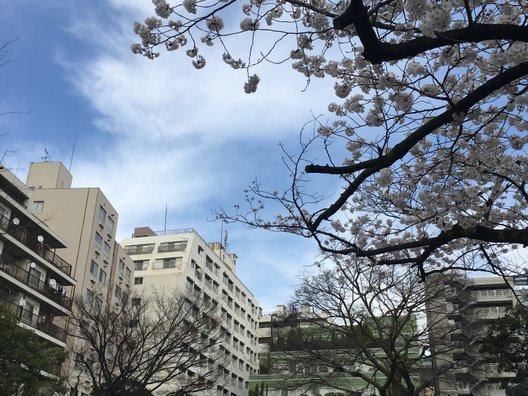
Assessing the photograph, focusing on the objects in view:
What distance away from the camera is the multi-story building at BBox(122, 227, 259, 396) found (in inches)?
1769

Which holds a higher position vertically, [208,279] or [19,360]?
[208,279]

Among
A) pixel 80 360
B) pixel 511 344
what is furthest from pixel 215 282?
pixel 511 344

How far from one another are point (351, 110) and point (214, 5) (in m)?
2.44

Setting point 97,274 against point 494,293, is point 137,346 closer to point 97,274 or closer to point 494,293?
point 97,274

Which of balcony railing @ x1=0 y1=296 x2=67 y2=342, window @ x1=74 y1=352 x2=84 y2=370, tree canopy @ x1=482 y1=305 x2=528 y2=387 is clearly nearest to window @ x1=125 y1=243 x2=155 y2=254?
balcony railing @ x1=0 y1=296 x2=67 y2=342

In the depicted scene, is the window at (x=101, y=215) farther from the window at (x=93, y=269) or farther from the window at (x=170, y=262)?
the window at (x=170, y=262)

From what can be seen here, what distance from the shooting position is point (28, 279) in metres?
24.3

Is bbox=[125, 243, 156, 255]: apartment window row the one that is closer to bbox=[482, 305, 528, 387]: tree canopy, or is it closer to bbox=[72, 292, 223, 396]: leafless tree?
bbox=[72, 292, 223, 396]: leafless tree

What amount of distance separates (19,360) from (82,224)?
1881cm

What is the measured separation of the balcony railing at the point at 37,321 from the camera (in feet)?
74.5

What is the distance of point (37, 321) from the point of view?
2467 cm

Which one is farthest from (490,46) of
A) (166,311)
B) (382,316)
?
(166,311)

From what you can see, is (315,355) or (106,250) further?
(106,250)

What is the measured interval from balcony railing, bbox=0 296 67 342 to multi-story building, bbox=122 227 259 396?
1240cm
